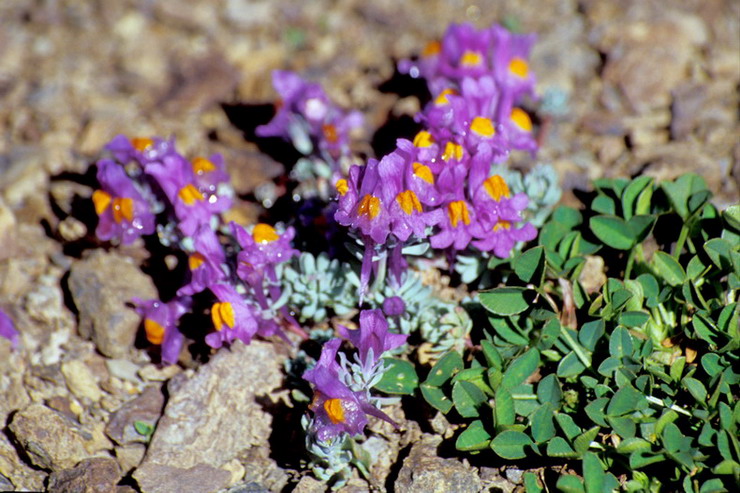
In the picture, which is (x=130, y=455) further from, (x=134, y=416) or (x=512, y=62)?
(x=512, y=62)

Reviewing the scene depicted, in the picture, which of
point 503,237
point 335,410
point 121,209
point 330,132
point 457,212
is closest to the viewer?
point 335,410

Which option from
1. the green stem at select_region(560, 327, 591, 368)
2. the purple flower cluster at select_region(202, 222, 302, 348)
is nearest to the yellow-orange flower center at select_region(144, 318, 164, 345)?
the purple flower cluster at select_region(202, 222, 302, 348)

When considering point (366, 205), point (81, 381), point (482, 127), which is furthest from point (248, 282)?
point (482, 127)

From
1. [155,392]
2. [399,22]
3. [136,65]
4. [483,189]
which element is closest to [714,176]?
[483,189]

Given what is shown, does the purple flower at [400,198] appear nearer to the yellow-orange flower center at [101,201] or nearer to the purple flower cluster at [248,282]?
the purple flower cluster at [248,282]

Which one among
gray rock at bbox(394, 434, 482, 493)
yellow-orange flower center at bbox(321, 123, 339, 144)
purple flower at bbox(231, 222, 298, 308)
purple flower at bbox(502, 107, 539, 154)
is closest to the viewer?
gray rock at bbox(394, 434, 482, 493)

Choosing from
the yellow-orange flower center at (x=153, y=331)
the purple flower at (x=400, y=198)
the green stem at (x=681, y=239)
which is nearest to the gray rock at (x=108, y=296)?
the yellow-orange flower center at (x=153, y=331)

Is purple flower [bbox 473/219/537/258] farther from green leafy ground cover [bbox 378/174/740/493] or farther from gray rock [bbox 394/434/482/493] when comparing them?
gray rock [bbox 394/434/482/493]
